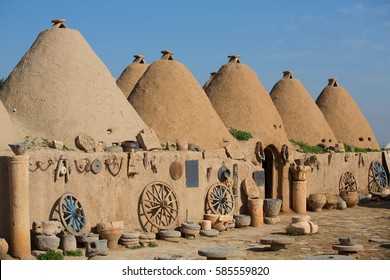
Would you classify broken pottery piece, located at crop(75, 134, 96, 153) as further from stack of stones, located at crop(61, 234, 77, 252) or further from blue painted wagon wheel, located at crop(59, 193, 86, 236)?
stack of stones, located at crop(61, 234, 77, 252)

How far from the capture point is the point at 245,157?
60.5ft

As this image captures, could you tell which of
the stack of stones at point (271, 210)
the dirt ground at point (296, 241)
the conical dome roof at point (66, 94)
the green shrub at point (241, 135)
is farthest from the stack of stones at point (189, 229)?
the green shrub at point (241, 135)

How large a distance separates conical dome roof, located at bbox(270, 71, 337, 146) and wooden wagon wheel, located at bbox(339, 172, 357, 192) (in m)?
2.73

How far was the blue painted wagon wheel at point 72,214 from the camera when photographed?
1262 centimetres

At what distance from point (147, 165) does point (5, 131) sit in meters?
3.41

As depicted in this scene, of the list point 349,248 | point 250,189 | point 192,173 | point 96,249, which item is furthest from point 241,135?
point 96,249

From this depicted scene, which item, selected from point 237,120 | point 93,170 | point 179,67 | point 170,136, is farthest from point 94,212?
point 237,120

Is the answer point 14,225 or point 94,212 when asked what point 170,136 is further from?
point 14,225

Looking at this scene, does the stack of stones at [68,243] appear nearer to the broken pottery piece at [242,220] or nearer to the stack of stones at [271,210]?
the broken pottery piece at [242,220]

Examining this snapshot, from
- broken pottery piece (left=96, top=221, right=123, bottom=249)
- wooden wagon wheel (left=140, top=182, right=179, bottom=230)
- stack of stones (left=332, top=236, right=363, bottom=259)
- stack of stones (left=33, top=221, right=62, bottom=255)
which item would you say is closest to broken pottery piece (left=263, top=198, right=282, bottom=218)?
wooden wagon wheel (left=140, top=182, right=179, bottom=230)

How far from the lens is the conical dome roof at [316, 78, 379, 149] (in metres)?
28.2

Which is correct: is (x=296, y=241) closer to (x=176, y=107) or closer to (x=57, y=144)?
(x=57, y=144)

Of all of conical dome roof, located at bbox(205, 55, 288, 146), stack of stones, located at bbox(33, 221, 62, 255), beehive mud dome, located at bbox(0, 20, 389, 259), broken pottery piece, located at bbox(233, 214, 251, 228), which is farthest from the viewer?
conical dome roof, located at bbox(205, 55, 288, 146)

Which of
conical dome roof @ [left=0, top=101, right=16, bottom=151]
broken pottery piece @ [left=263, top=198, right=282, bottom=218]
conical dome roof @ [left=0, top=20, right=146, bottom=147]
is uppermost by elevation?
conical dome roof @ [left=0, top=20, right=146, bottom=147]
